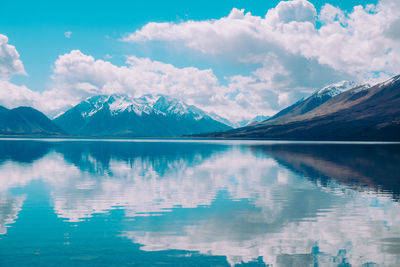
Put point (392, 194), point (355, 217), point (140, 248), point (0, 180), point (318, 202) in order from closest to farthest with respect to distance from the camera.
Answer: point (140, 248)
point (355, 217)
point (318, 202)
point (392, 194)
point (0, 180)

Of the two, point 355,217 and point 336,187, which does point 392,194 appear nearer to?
point 336,187

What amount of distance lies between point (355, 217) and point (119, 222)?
69.1 feet

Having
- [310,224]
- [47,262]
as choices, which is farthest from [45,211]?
[310,224]

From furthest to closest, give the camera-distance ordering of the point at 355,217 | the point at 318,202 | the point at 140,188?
the point at 140,188, the point at 318,202, the point at 355,217

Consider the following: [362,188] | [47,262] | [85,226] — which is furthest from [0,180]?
[362,188]

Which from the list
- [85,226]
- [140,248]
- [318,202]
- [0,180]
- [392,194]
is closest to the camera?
[140,248]

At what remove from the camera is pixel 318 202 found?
3888 centimetres

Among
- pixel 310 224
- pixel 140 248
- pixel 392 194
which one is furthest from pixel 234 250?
pixel 392 194

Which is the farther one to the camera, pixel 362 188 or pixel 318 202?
pixel 362 188

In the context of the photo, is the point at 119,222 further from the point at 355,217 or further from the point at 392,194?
the point at 392,194

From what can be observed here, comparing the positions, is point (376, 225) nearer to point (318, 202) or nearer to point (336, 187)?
point (318, 202)

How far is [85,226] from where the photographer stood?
28219 mm

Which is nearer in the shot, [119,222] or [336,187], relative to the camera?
[119,222]

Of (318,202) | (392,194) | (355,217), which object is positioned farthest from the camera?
(392,194)
